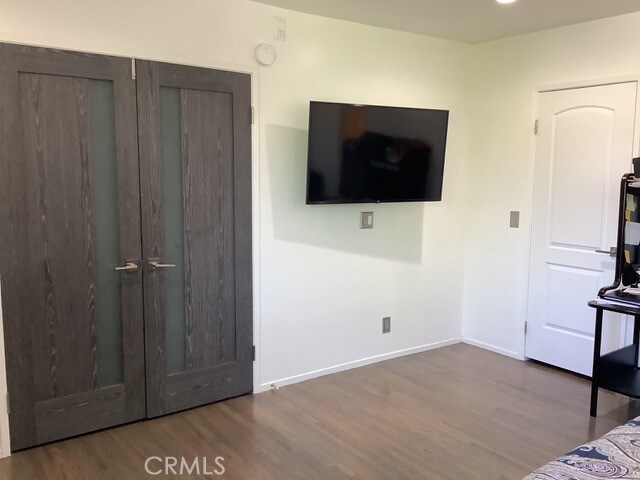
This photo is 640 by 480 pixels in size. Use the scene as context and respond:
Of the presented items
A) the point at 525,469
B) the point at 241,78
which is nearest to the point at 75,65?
the point at 241,78

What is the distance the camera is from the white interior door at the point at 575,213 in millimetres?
3668

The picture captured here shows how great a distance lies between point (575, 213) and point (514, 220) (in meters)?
0.50

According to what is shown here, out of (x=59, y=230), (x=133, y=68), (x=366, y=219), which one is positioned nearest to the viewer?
(x=59, y=230)

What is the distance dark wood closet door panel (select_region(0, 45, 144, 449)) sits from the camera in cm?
271

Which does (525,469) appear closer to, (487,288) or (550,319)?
(550,319)

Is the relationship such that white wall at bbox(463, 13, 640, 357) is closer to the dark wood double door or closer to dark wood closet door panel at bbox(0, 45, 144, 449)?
the dark wood double door

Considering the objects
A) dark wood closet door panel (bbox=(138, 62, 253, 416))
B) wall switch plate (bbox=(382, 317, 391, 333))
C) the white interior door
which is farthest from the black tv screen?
wall switch plate (bbox=(382, 317, 391, 333))

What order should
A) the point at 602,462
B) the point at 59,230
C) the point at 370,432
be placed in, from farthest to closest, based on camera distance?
the point at 370,432 → the point at 59,230 → the point at 602,462

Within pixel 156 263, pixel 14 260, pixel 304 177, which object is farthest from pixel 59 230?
pixel 304 177

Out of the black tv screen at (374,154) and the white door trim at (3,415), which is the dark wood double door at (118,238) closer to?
the white door trim at (3,415)

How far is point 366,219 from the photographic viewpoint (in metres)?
4.04

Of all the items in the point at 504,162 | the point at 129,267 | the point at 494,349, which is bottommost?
the point at 494,349
